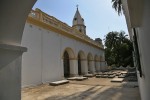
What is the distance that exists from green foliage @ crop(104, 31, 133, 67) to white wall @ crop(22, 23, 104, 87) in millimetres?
24256

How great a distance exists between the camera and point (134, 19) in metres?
2.38

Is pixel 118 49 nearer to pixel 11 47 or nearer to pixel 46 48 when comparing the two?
pixel 46 48

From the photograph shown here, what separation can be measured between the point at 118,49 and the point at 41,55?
29255mm

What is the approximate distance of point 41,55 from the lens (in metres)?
12.8

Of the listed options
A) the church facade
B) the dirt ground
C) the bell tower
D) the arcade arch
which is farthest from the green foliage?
the dirt ground

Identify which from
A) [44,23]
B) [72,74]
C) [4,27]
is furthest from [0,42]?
[72,74]

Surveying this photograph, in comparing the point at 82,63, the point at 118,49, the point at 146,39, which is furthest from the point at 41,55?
the point at 118,49

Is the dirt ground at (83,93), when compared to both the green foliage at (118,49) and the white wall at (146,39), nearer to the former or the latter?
the white wall at (146,39)

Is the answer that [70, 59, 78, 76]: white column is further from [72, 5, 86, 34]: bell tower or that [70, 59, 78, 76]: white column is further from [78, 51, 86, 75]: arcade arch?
[72, 5, 86, 34]: bell tower

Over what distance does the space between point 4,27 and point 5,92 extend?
48.3 inches

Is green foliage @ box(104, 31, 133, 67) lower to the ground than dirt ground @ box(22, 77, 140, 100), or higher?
higher

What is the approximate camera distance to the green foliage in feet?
122

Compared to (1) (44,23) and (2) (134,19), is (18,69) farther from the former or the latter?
(1) (44,23)

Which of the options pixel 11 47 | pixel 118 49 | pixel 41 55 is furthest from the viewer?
pixel 118 49
